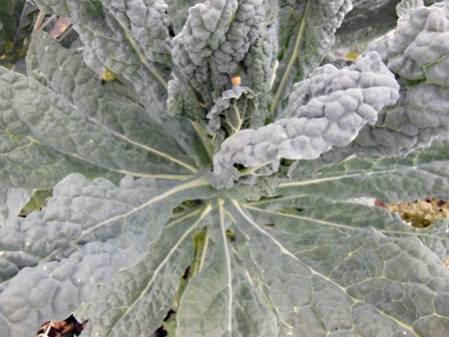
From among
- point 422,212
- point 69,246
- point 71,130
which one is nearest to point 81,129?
point 71,130

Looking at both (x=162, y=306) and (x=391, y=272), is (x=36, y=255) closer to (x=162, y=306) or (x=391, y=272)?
(x=162, y=306)

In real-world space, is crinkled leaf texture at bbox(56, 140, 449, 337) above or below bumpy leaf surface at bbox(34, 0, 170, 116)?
below

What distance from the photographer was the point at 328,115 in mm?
630

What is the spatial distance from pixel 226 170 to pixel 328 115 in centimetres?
25

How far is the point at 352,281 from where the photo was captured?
802 millimetres

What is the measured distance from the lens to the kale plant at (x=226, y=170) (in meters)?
0.67

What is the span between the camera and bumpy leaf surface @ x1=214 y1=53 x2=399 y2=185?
2.02 ft

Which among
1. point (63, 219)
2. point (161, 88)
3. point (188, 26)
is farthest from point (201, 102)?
point (63, 219)

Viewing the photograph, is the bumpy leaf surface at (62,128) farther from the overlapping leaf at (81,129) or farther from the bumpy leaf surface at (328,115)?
the bumpy leaf surface at (328,115)

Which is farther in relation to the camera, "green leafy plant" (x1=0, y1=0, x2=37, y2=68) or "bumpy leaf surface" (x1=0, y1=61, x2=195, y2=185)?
"green leafy plant" (x1=0, y1=0, x2=37, y2=68)

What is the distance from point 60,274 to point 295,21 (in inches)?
23.0

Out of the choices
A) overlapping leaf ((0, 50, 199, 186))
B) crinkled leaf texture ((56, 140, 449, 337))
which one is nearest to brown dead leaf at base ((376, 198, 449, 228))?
crinkled leaf texture ((56, 140, 449, 337))

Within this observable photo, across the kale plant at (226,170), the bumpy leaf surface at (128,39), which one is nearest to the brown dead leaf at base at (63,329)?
the kale plant at (226,170)

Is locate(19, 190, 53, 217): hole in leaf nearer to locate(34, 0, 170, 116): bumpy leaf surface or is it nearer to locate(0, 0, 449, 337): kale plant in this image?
locate(0, 0, 449, 337): kale plant
